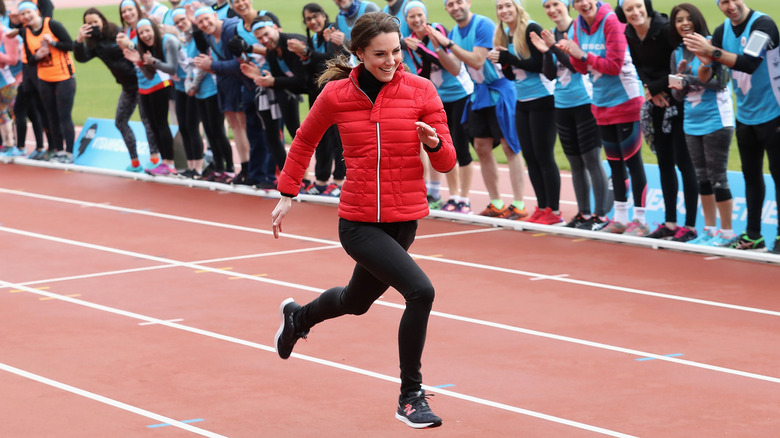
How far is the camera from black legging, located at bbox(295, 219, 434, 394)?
5.69m

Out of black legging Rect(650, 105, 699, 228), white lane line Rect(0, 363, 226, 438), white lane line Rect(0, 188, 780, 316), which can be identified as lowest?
white lane line Rect(0, 363, 226, 438)

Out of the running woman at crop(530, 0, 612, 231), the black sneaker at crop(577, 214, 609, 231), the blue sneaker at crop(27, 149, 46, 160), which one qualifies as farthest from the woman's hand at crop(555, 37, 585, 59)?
the blue sneaker at crop(27, 149, 46, 160)

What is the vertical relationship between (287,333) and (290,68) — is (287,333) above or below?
below

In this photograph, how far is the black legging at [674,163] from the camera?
10516 millimetres

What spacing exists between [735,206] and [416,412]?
6098mm

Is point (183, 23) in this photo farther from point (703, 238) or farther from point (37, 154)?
point (703, 238)

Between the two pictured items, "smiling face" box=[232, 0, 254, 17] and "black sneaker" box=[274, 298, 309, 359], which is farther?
"smiling face" box=[232, 0, 254, 17]

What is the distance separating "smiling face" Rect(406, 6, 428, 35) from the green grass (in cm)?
361

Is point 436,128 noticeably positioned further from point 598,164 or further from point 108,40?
point 108,40

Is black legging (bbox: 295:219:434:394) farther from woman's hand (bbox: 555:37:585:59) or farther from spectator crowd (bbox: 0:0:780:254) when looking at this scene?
woman's hand (bbox: 555:37:585:59)

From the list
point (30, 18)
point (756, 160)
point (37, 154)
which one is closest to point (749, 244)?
point (756, 160)

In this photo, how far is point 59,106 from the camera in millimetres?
16766

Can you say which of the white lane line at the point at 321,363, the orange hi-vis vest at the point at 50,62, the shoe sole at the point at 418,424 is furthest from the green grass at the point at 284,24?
the shoe sole at the point at 418,424

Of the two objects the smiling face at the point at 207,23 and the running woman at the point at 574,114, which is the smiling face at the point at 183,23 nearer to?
the smiling face at the point at 207,23
